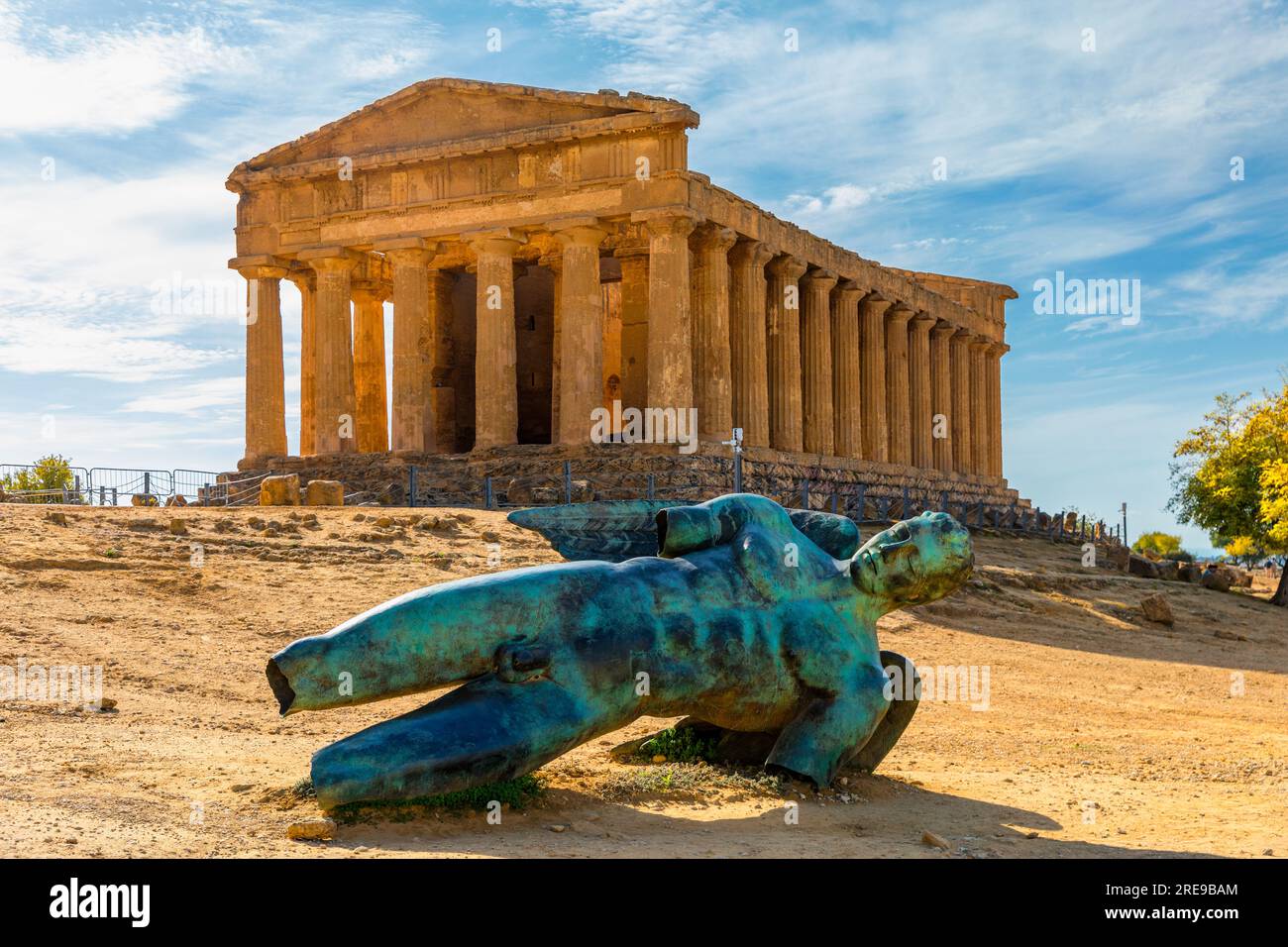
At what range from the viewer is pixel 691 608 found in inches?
343

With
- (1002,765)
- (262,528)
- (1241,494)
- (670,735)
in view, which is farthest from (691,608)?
(1241,494)

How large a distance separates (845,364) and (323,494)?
21722 mm

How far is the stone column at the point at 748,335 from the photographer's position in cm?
3788

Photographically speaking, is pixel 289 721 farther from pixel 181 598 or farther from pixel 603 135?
pixel 603 135

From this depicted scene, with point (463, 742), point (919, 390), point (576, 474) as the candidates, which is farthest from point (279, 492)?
point (919, 390)

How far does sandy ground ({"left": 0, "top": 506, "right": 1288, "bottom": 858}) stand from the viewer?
7.93m

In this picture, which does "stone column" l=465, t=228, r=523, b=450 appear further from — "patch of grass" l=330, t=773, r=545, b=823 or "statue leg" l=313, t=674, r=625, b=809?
"statue leg" l=313, t=674, r=625, b=809

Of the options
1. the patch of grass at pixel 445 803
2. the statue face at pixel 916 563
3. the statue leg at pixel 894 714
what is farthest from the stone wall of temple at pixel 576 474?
the patch of grass at pixel 445 803

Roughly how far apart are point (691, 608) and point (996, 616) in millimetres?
→ 18311

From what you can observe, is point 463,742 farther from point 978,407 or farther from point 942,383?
point 978,407

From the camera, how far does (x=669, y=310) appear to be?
113ft

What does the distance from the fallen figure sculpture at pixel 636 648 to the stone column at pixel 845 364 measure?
3526 cm

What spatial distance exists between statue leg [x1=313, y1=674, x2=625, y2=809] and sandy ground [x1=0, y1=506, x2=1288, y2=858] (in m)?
0.31

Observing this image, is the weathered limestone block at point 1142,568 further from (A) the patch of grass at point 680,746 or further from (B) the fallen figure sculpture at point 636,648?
(A) the patch of grass at point 680,746
